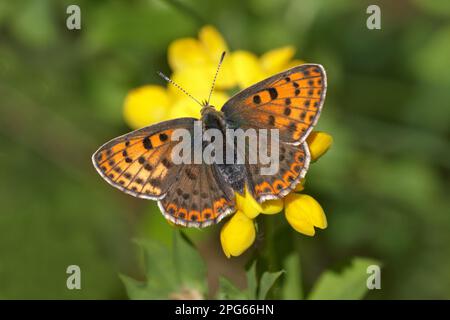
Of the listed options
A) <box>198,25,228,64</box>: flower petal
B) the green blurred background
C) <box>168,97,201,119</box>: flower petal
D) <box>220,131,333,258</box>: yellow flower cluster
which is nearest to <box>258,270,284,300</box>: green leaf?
<box>220,131,333,258</box>: yellow flower cluster

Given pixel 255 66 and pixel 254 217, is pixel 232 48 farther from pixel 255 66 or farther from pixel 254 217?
pixel 254 217

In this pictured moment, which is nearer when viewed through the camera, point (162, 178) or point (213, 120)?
point (162, 178)

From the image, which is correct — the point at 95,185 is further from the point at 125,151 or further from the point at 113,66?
the point at 125,151

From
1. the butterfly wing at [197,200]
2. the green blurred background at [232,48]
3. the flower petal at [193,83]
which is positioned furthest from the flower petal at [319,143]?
the green blurred background at [232,48]

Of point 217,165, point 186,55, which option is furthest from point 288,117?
point 186,55

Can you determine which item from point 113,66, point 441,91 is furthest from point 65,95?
point 441,91

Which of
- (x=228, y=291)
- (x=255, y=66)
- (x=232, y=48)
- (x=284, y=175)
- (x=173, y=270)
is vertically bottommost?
(x=228, y=291)
